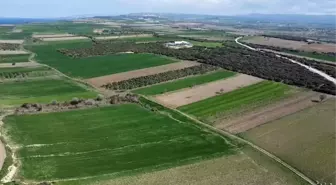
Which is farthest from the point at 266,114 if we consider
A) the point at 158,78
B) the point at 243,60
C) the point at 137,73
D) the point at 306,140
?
the point at 243,60

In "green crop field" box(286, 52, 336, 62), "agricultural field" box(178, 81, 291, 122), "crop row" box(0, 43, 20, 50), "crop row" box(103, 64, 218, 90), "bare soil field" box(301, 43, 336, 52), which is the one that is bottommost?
"agricultural field" box(178, 81, 291, 122)

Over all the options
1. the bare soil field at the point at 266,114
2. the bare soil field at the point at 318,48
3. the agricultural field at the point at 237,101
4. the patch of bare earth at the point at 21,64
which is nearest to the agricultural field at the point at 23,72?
the patch of bare earth at the point at 21,64

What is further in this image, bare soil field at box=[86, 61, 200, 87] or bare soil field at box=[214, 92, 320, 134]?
bare soil field at box=[86, 61, 200, 87]

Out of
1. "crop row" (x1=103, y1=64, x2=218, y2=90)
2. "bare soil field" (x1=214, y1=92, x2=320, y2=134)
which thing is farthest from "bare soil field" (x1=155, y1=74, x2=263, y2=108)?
"bare soil field" (x1=214, y1=92, x2=320, y2=134)

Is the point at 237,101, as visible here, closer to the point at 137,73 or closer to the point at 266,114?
the point at 266,114

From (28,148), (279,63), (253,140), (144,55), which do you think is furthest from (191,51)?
(28,148)

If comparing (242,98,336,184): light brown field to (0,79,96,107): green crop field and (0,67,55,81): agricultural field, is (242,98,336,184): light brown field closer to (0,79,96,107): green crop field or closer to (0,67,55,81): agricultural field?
(0,79,96,107): green crop field

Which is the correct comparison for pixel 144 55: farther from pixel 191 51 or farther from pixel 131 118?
pixel 131 118
